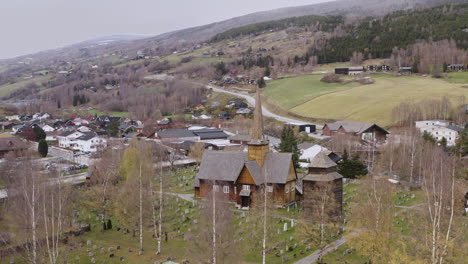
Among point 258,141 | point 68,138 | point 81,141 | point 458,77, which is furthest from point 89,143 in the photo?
point 458,77

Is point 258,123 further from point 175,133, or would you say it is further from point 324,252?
point 175,133

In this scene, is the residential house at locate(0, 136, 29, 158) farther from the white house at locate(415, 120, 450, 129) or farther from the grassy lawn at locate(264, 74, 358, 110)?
the grassy lawn at locate(264, 74, 358, 110)

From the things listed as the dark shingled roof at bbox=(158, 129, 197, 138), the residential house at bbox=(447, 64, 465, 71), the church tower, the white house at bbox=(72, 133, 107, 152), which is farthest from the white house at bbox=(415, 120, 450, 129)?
the white house at bbox=(72, 133, 107, 152)

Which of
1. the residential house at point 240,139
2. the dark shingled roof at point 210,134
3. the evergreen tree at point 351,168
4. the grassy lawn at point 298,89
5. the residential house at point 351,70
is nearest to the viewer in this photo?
the evergreen tree at point 351,168

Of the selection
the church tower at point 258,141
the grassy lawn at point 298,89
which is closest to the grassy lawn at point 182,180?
the church tower at point 258,141

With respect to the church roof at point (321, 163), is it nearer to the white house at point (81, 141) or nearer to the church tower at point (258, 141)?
the church tower at point (258, 141)
